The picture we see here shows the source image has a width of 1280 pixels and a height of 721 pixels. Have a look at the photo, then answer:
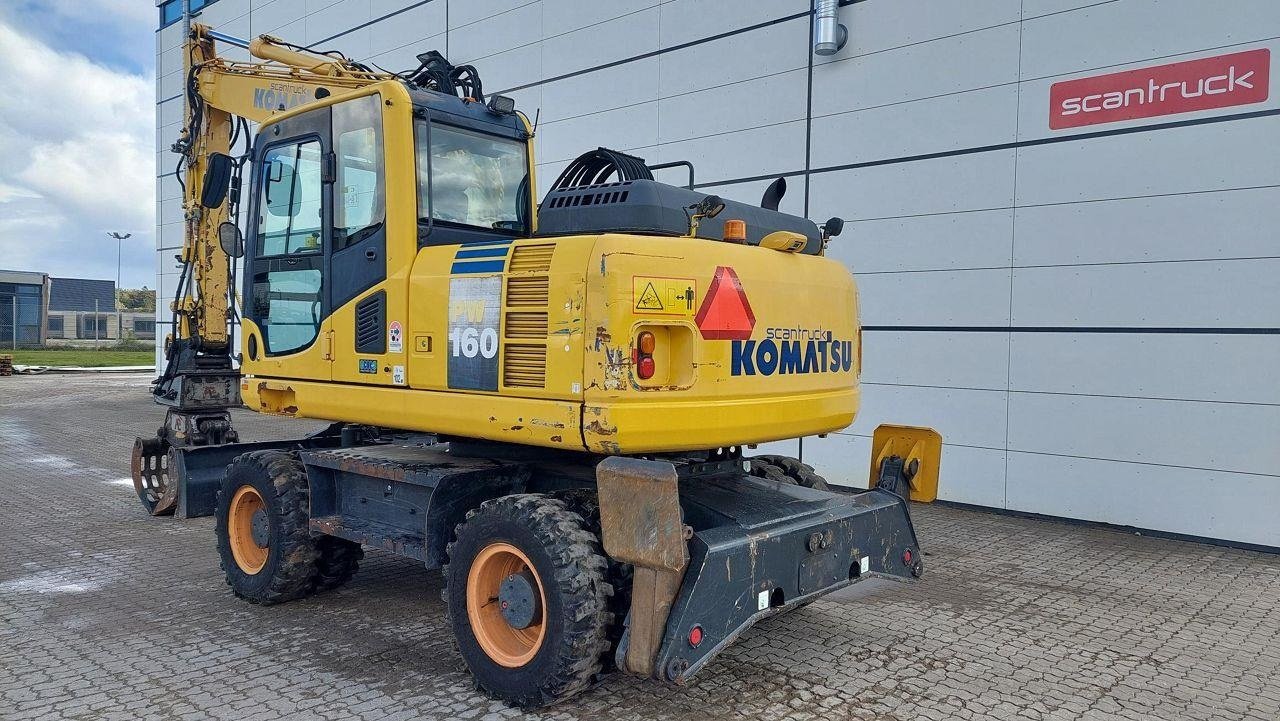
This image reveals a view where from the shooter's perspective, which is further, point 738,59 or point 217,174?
point 738,59

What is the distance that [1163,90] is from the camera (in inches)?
308

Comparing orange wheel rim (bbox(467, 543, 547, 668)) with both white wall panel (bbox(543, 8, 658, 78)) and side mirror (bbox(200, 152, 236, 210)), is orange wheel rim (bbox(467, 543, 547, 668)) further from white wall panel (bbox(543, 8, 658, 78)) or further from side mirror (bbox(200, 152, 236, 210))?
white wall panel (bbox(543, 8, 658, 78))

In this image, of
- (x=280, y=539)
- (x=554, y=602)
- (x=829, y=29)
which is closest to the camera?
(x=554, y=602)

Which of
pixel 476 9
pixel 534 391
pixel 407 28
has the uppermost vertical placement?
pixel 407 28

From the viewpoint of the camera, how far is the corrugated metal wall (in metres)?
7.48

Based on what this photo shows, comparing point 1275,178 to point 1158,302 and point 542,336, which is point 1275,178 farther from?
point 542,336

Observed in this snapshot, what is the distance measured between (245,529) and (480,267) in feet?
9.37

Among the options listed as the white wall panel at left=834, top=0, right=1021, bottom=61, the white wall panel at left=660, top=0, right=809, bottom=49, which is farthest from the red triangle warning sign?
the white wall panel at left=660, top=0, right=809, bottom=49

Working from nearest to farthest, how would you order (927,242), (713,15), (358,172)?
1. (358,172)
2. (927,242)
3. (713,15)

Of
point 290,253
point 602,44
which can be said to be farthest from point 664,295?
point 602,44

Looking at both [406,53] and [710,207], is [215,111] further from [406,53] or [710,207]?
[406,53]

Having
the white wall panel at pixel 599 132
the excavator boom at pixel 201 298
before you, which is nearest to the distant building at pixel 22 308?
the white wall panel at pixel 599 132

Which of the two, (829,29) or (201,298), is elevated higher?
(829,29)

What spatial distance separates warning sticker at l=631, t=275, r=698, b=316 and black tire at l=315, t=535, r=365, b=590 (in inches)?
112
